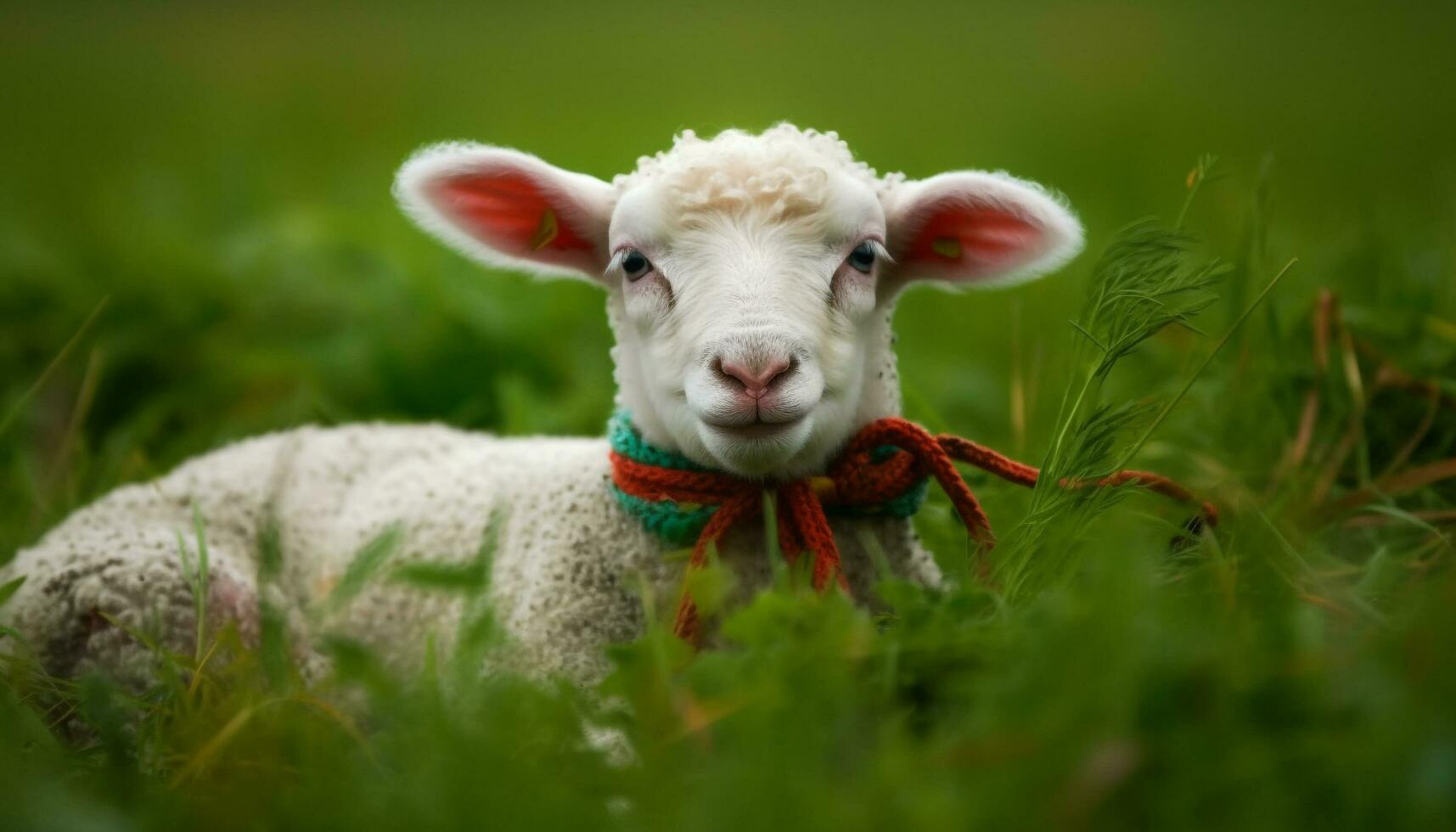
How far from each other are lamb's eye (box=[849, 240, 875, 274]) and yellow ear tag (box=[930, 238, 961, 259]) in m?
0.28

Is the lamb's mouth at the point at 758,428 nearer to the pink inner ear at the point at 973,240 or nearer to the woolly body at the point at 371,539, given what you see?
the woolly body at the point at 371,539

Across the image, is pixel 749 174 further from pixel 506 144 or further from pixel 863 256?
pixel 506 144

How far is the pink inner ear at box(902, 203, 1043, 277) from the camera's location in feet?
10.0

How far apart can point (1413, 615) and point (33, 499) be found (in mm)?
3768

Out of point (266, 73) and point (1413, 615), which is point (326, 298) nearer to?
point (1413, 615)

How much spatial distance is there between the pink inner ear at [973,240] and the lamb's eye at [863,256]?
24 centimetres

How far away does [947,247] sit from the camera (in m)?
3.15

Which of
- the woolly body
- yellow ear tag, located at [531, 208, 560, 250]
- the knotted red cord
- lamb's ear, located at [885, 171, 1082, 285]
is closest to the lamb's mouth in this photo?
the knotted red cord

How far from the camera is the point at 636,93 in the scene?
1462cm

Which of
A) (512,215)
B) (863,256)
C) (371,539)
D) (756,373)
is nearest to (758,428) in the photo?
(756,373)

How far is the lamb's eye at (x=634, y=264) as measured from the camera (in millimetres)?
2904

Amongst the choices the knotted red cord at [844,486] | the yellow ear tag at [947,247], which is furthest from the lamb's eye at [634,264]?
the yellow ear tag at [947,247]

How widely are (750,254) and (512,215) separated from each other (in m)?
0.76

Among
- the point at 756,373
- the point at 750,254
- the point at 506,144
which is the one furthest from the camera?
the point at 506,144
